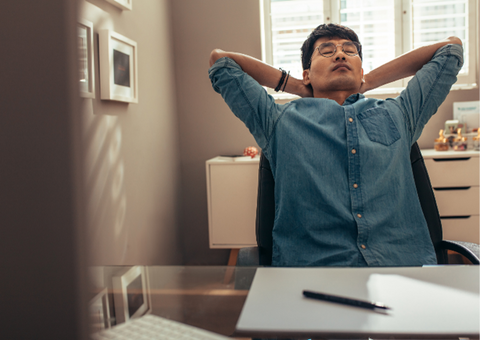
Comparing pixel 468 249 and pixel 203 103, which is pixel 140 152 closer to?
pixel 203 103

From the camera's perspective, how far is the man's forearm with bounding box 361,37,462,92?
1.12 m

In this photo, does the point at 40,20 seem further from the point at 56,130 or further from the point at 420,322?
the point at 420,322

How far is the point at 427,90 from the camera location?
3.34 ft

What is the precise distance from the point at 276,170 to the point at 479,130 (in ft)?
6.09

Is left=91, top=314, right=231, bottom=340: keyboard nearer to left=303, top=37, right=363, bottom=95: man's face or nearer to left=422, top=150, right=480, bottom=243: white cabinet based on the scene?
left=303, top=37, right=363, bottom=95: man's face

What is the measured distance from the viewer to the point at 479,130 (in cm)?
221

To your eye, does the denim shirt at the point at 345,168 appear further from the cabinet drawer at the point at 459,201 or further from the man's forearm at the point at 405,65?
the cabinet drawer at the point at 459,201

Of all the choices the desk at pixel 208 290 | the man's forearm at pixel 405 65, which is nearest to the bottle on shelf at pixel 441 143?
the man's forearm at pixel 405 65

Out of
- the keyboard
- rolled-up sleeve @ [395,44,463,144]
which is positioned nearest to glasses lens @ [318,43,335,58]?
rolled-up sleeve @ [395,44,463,144]

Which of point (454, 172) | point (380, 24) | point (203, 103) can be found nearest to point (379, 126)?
point (454, 172)

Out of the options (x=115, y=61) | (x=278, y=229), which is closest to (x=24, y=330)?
(x=278, y=229)

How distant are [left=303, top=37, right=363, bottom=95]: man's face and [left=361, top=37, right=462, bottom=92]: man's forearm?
5cm

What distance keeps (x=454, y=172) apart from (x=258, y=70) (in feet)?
5.09

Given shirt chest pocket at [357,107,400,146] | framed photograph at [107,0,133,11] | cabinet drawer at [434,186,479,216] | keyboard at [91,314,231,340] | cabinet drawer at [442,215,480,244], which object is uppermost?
framed photograph at [107,0,133,11]
